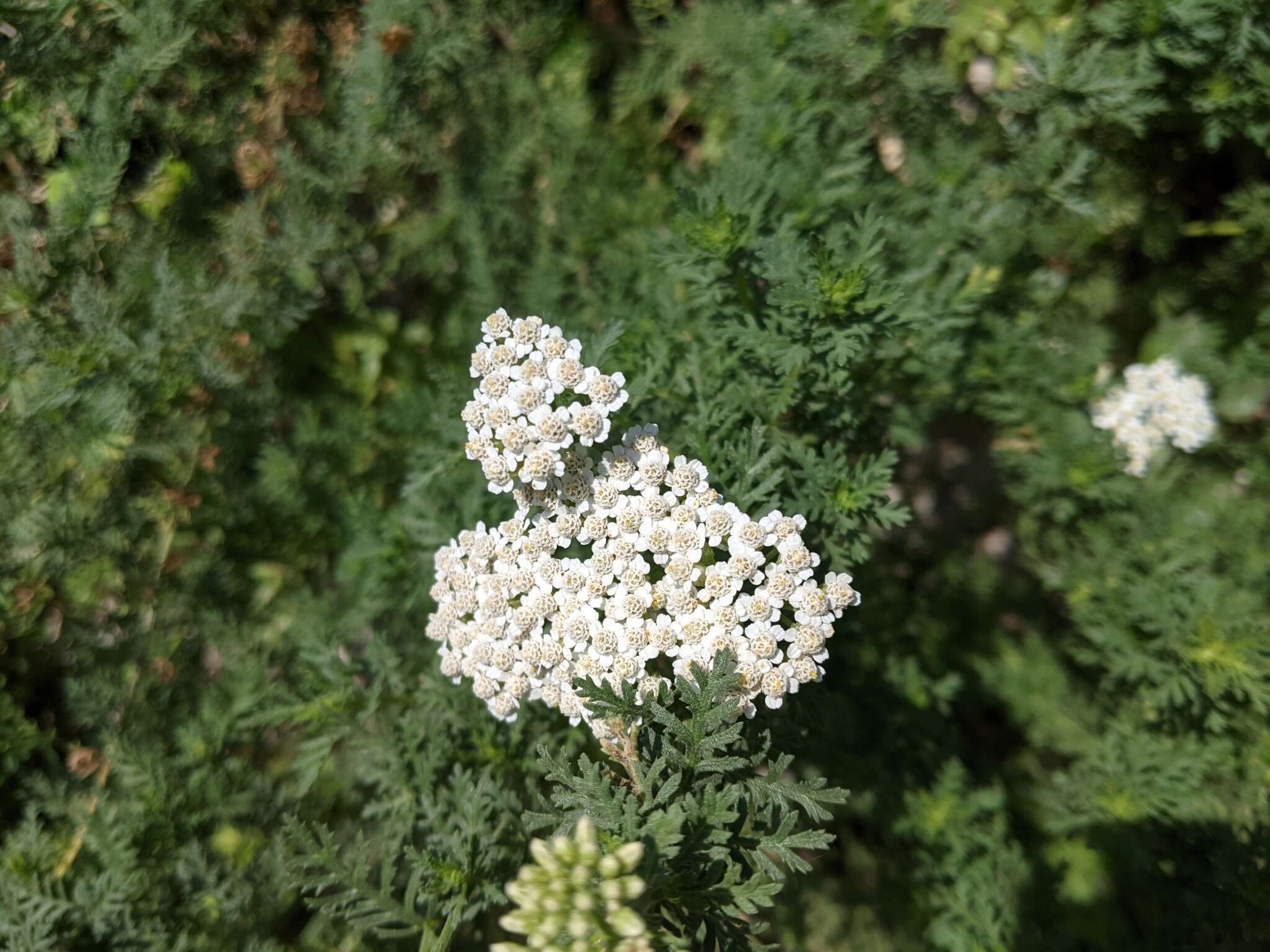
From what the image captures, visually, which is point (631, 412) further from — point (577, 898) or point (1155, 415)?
point (1155, 415)

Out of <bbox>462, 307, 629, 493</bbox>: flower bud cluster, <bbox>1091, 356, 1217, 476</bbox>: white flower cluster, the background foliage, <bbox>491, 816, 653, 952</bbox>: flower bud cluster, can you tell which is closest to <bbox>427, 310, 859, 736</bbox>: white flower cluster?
<bbox>462, 307, 629, 493</bbox>: flower bud cluster

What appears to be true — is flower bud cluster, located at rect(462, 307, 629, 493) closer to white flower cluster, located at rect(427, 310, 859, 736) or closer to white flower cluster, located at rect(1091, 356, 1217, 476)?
white flower cluster, located at rect(427, 310, 859, 736)

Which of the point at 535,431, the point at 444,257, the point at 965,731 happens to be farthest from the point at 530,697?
the point at 965,731

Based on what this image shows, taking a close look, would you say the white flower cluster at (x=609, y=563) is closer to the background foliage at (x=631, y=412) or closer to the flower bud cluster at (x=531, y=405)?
the flower bud cluster at (x=531, y=405)

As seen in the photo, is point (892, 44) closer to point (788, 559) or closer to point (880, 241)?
point (880, 241)

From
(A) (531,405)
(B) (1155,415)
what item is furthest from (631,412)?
(B) (1155,415)
